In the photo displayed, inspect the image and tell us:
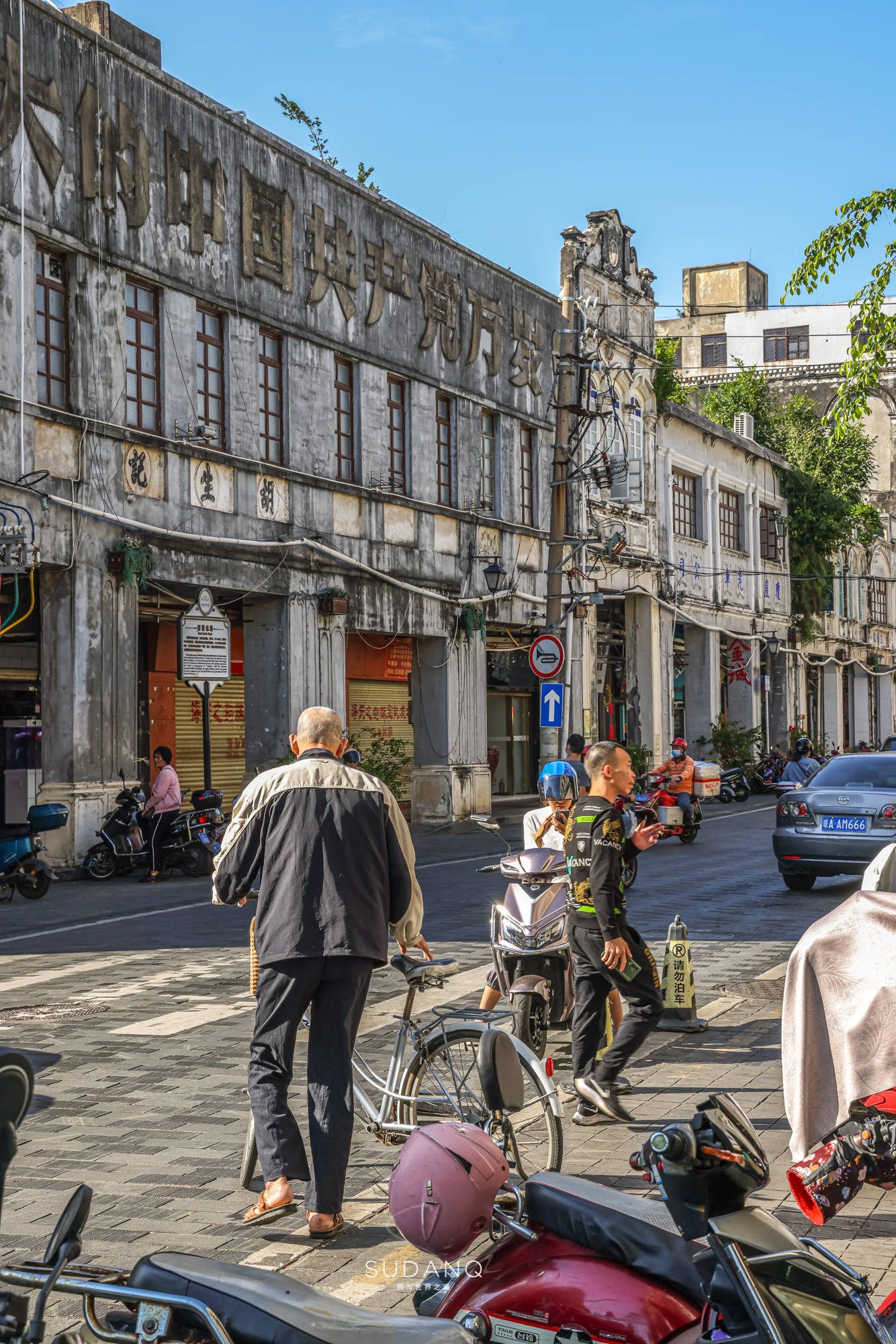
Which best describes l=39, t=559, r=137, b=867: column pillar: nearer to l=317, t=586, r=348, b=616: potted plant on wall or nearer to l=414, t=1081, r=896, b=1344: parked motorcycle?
l=317, t=586, r=348, b=616: potted plant on wall

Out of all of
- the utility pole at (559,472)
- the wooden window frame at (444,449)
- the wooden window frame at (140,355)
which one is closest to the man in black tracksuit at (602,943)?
the utility pole at (559,472)

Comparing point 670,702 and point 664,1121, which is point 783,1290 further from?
point 670,702

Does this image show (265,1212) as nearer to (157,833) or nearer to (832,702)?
(157,833)

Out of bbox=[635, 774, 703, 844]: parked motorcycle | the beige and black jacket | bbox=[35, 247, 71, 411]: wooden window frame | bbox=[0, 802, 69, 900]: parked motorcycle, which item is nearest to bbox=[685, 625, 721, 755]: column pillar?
bbox=[635, 774, 703, 844]: parked motorcycle

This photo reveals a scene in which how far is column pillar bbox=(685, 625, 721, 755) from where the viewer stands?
→ 3884 cm

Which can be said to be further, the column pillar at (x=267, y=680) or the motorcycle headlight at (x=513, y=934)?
the column pillar at (x=267, y=680)

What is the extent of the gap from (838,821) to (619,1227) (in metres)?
12.4

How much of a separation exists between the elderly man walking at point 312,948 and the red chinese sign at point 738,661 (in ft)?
122

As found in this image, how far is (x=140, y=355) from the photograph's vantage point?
19.2m

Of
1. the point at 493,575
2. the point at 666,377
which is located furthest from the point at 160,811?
the point at 666,377

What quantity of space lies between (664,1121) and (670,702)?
30.1 metres

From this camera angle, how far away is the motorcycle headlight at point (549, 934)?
24.4 feet

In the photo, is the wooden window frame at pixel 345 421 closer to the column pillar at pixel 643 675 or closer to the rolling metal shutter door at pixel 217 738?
the rolling metal shutter door at pixel 217 738

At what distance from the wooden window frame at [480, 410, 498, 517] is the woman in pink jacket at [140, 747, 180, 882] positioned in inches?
445
